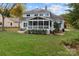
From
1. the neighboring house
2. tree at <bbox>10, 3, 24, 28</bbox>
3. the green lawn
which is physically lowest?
the green lawn

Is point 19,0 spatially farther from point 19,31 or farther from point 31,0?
point 19,31

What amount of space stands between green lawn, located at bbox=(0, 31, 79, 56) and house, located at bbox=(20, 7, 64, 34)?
89 mm

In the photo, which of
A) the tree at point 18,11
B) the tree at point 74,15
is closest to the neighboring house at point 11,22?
the tree at point 18,11

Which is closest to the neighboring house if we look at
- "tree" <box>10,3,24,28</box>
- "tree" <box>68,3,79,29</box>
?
"tree" <box>10,3,24,28</box>

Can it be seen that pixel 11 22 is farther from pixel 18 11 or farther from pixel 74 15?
pixel 74 15

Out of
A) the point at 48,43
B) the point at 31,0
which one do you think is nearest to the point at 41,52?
the point at 48,43

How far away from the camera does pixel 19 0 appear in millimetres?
3453

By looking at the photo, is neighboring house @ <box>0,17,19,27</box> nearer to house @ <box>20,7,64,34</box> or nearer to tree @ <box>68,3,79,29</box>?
house @ <box>20,7,64,34</box>

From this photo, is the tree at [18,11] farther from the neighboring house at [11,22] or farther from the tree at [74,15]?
the tree at [74,15]

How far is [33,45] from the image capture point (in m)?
3.44

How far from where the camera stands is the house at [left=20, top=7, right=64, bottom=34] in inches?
136

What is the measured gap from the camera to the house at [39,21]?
3447mm

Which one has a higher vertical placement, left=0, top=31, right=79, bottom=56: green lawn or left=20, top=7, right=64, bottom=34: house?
left=20, top=7, right=64, bottom=34: house

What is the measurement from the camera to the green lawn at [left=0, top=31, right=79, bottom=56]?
3.42 metres
